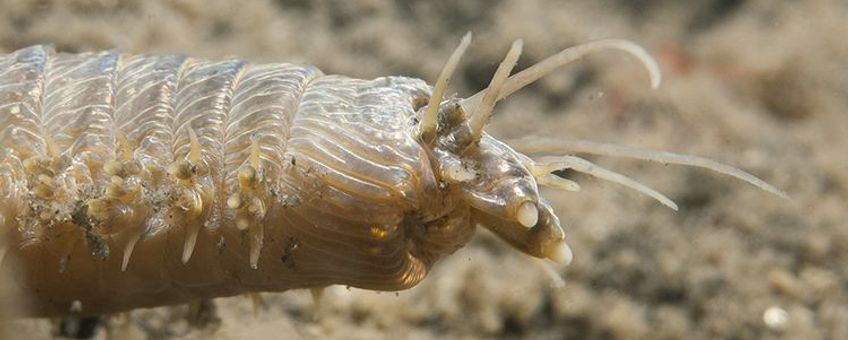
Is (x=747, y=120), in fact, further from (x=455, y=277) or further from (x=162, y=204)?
(x=162, y=204)

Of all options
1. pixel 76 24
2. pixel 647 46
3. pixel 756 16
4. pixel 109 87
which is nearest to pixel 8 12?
pixel 76 24

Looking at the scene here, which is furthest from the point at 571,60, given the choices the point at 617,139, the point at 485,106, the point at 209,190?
the point at 617,139

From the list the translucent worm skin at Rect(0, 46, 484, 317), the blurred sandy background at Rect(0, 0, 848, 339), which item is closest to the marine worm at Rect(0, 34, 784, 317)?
the translucent worm skin at Rect(0, 46, 484, 317)

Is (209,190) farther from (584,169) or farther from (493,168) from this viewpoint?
(584,169)

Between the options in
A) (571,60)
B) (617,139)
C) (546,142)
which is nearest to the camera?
(571,60)

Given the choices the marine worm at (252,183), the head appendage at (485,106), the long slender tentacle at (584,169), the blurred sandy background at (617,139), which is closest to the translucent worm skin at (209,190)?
the marine worm at (252,183)

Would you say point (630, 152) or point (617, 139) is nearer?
point (630, 152)
